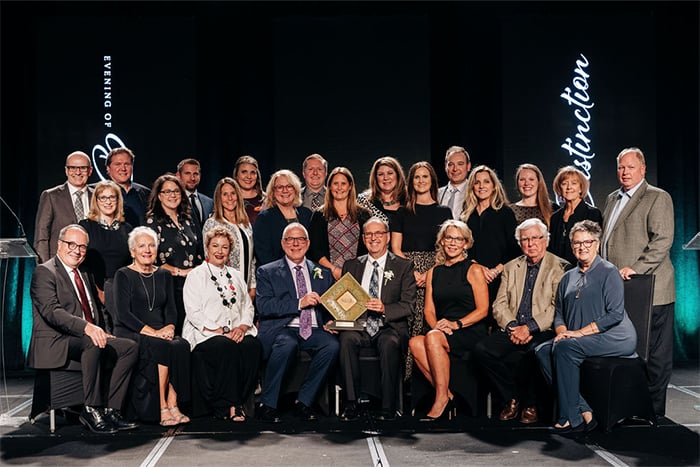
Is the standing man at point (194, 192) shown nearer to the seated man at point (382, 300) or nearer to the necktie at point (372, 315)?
the seated man at point (382, 300)

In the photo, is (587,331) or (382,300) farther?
(382,300)

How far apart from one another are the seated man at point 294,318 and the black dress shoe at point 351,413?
211 millimetres

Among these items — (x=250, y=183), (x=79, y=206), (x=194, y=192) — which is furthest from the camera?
(x=194, y=192)

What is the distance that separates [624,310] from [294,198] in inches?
95.2

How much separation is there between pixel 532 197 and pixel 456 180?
61 centimetres

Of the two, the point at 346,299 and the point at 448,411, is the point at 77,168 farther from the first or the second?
the point at 448,411

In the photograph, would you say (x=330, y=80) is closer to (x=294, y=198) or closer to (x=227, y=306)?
(x=294, y=198)

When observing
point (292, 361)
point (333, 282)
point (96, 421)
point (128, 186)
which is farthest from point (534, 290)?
point (128, 186)

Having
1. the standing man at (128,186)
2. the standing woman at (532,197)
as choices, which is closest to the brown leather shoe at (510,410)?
the standing woman at (532,197)

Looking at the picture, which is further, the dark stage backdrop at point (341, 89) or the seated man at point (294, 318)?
the dark stage backdrop at point (341, 89)

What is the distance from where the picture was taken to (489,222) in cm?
670

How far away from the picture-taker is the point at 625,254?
20.6 ft

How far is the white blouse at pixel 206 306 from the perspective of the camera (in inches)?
247

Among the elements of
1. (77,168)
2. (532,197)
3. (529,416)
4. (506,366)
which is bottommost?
(529,416)
